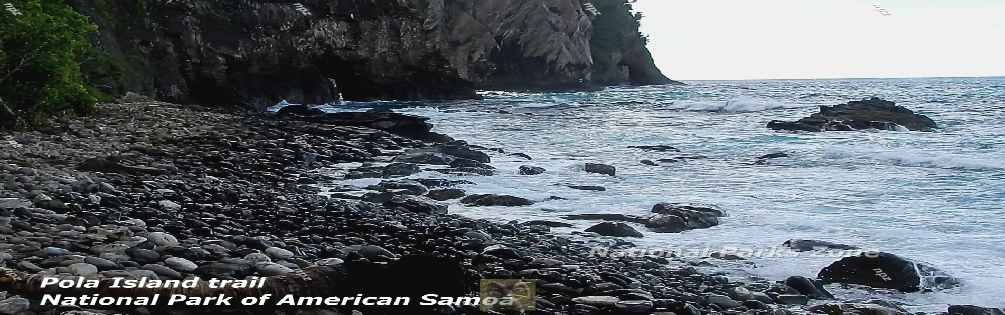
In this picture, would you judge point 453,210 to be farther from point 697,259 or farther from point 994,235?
point 994,235

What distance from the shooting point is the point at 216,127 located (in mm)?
21609

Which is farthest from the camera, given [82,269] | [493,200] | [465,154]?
[465,154]

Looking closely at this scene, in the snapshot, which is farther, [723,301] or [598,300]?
[723,301]

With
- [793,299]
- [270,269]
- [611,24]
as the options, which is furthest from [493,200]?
[611,24]

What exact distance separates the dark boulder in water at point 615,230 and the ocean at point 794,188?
0.29 metres

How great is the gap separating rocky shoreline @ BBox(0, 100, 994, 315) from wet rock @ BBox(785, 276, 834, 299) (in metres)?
0.01

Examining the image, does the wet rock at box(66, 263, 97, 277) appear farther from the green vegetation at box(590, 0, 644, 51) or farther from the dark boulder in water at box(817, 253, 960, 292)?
the green vegetation at box(590, 0, 644, 51)

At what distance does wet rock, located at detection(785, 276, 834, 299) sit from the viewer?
297 inches

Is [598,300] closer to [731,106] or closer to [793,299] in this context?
[793,299]

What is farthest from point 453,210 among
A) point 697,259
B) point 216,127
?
point 216,127

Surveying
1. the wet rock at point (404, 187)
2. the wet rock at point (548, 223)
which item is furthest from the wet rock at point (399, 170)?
the wet rock at point (548, 223)

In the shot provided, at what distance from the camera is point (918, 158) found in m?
20.8

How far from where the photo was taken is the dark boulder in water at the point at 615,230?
405 inches

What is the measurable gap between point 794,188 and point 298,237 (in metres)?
10.9
